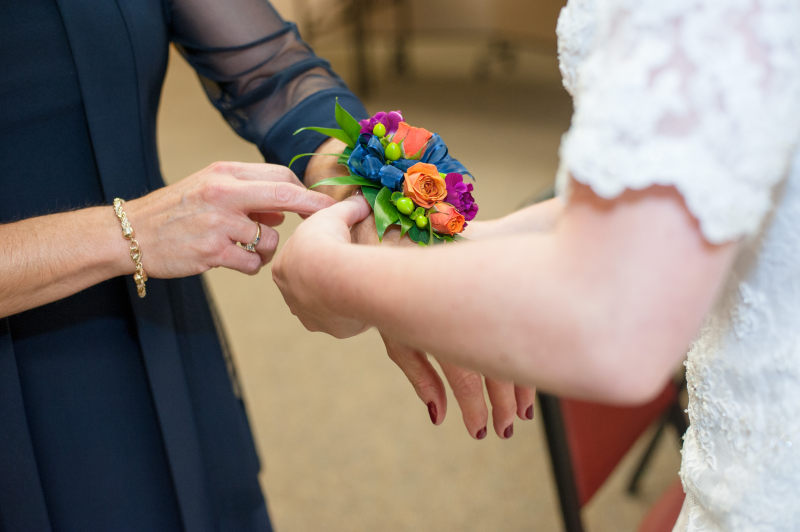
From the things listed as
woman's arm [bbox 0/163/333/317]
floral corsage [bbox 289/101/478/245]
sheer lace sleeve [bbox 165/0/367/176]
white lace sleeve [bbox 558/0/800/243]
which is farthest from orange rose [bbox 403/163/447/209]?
white lace sleeve [bbox 558/0/800/243]

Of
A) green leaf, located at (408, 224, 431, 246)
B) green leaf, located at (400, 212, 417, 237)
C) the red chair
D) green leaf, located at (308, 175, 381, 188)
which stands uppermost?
green leaf, located at (308, 175, 381, 188)

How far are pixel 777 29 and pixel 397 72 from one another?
5363 millimetres

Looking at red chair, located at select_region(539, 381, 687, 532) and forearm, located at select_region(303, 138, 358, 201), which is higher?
forearm, located at select_region(303, 138, 358, 201)

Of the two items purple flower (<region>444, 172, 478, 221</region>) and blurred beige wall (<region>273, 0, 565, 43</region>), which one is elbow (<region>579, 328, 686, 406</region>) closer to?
purple flower (<region>444, 172, 478, 221</region>)

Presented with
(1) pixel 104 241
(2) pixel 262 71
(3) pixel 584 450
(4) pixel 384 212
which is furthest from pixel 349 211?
(3) pixel 584 450

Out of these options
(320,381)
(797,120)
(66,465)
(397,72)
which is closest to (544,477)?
(320,381)

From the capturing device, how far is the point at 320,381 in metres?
2.55

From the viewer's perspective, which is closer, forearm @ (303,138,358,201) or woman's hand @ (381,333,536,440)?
woman's hand @ (381,333,536,440)

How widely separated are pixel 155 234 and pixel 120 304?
0.23 meters

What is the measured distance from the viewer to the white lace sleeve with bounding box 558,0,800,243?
0.44m

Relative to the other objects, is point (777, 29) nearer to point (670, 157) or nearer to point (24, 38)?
point (670, 157)

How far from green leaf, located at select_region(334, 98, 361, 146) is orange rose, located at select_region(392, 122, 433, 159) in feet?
0.22

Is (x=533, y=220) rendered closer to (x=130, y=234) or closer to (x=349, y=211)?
(x=349, y=211)

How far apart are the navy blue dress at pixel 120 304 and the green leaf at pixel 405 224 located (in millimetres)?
247
